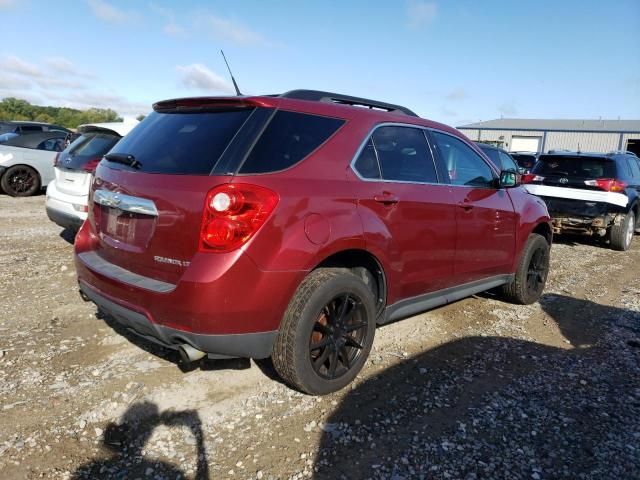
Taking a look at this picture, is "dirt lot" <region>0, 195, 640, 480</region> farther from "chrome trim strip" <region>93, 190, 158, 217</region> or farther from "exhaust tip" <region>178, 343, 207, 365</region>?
"chrome trim strip" <region>93, 190, 158, 217</region>

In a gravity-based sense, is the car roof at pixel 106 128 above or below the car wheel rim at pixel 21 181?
above

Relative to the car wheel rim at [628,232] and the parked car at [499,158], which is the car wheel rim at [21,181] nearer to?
the parked car at [499,158]

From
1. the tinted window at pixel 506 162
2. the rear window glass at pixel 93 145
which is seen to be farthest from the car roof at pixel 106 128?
the tinted window at pixel 506 162

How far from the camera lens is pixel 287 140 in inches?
115

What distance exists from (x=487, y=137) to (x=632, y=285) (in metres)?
50.1

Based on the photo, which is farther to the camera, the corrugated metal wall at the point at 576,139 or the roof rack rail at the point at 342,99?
the corrugated metal wall at the point at 576,139

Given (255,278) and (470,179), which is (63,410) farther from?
(470,179)

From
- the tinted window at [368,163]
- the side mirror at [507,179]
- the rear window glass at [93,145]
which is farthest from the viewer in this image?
the rear window glass at [93,145]

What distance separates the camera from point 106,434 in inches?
106

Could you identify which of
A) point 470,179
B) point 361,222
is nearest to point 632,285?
point 470,179

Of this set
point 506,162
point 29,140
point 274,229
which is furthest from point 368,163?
point 29,140

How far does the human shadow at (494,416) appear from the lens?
2.56 metres

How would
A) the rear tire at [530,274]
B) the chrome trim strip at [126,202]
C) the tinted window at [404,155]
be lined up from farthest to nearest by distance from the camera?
the rear tire at [530,274], the tinted window at [404,155], the chrome trim strip at [126,202]

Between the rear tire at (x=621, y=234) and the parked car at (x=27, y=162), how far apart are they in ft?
38.0
